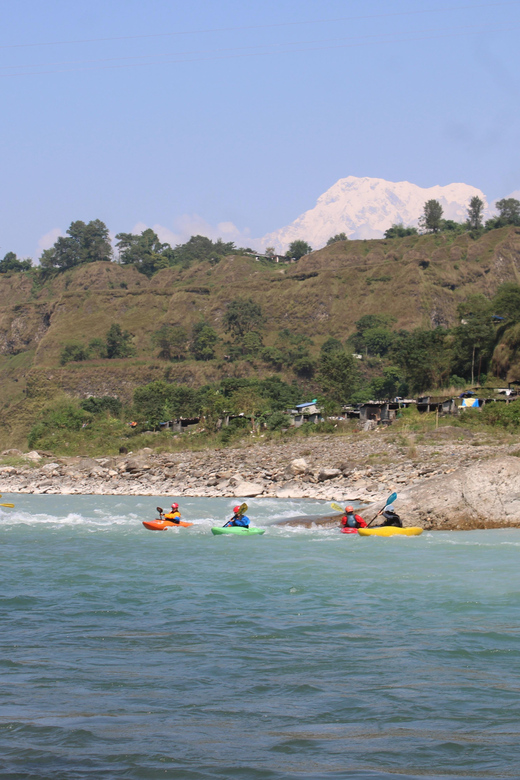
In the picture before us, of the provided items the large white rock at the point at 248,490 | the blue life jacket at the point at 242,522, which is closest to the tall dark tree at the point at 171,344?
the large white rock at the point at 248,490

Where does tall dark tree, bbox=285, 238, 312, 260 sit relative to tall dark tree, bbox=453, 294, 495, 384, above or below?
above

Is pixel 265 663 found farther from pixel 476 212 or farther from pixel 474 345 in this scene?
pixel 476 212

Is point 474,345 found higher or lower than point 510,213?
lower

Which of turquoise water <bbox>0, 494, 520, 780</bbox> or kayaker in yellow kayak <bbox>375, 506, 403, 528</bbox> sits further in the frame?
kayaker in yellow kayak <bbox>375, 506, 403, 528</bbox>

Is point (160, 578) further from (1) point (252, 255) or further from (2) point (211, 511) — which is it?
(1) point (252, 255)

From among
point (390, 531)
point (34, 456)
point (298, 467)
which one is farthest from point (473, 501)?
point (34, 456)

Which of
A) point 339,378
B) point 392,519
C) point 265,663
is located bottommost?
point 265,663

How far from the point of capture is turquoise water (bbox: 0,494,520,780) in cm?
433

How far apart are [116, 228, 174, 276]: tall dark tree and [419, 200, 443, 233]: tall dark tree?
42.4 meters

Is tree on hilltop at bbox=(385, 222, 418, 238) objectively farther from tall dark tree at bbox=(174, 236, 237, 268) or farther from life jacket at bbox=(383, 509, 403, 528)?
life jacket at bbox=(383, 509, 403, 528)

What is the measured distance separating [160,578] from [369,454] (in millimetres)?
14822

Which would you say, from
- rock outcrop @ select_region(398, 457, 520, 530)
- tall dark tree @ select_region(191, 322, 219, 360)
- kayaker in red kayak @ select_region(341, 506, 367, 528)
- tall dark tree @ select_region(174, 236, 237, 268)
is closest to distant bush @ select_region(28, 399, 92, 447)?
kayaker in red kayak @ select_region(341, 506, 367, 528)

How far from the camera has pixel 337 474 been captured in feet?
69.9

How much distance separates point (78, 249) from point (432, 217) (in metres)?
57.4
